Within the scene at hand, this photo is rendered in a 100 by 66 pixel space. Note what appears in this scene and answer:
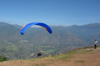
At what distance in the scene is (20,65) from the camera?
2170cm

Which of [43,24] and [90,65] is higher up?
[43,24]

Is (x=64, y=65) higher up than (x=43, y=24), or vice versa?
(x=43, y=24)

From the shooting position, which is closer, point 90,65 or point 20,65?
point 90,65

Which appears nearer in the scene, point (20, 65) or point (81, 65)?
point (81, 65)

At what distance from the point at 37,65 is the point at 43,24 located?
13.1m

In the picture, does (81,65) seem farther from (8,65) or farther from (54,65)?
(8,65)

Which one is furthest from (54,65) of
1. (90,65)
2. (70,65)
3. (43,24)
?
(43,24)

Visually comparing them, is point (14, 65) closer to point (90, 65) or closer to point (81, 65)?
point (81, 65)

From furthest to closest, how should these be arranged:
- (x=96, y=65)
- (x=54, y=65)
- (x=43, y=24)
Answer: (x=43, y=24), (x=54, y=65), (x=96, y=65)

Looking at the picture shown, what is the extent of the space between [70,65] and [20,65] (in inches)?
366

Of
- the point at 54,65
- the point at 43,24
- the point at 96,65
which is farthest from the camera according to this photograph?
the point at 43,24

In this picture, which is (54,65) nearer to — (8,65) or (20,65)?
(20,65)

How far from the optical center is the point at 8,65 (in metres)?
21.7

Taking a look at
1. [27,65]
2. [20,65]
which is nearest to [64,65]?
[27,65]
